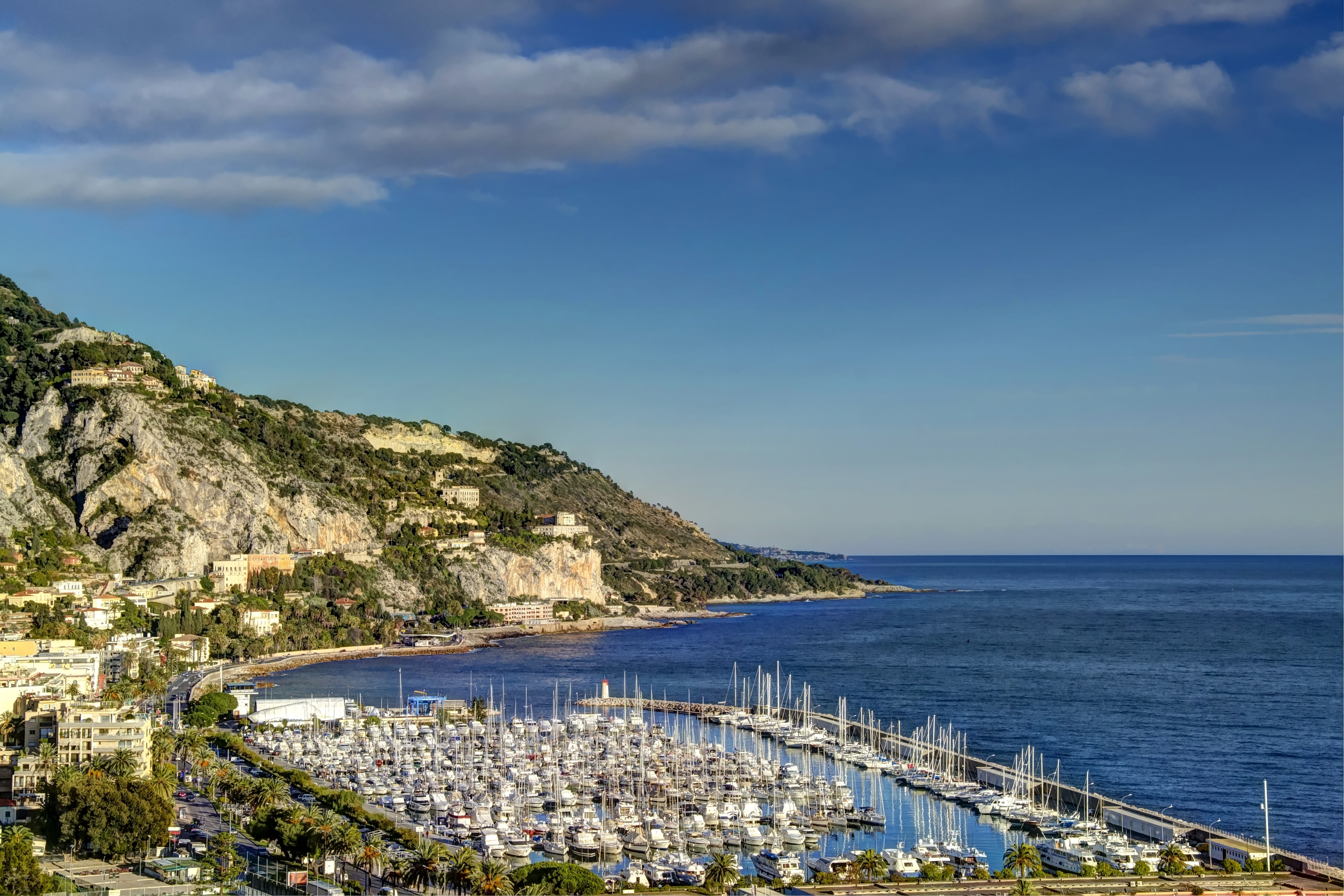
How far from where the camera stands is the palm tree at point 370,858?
3731 centimetres

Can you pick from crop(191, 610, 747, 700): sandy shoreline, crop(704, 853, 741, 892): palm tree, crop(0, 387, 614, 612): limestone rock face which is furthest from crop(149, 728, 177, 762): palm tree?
crop(0, 387, 614, 612): limestone rock face

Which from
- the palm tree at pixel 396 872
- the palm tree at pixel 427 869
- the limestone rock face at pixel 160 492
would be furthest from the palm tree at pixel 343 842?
the limestone rock face at pixel 160 492

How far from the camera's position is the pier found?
42.9 metres

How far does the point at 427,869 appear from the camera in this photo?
3581 centimetres

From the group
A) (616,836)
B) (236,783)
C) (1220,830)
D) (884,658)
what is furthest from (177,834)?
(884,658)

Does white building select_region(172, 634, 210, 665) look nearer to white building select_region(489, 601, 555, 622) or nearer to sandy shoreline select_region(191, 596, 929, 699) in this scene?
sandy shoreline select_region(191, 596, 929, 699)

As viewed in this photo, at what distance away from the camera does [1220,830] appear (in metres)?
45.8

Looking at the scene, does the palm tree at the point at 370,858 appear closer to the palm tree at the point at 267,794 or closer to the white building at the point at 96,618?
the palm tree at the point at 267,794

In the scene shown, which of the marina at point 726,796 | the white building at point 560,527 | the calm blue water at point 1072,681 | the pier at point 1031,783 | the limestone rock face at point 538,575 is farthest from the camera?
the white building at point 560,527

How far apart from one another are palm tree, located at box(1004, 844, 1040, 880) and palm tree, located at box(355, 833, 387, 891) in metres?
18.6

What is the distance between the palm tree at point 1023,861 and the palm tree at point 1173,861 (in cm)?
388

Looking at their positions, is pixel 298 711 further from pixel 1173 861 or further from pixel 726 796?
pixel 1173 861

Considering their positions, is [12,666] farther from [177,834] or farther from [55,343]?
[55,343]

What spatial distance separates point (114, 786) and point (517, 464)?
153 m
